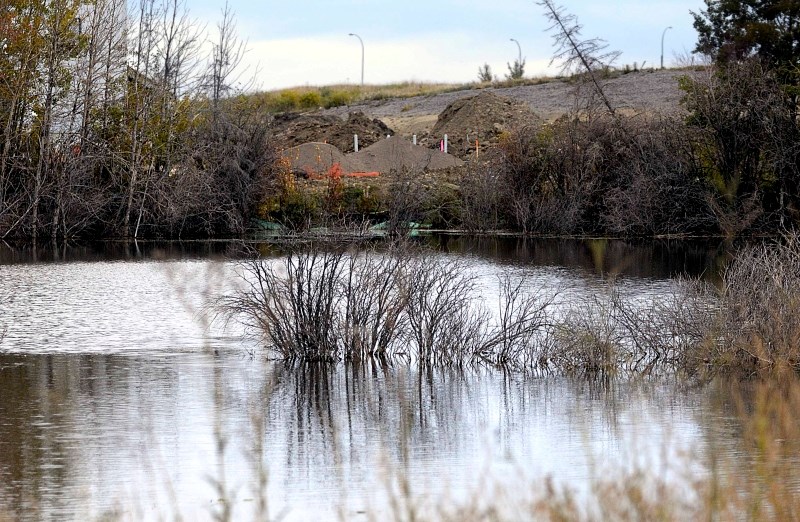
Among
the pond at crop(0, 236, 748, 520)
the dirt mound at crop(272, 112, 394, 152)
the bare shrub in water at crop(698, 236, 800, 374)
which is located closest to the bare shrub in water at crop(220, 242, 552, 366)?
the pond at crop(0, 236, 748, 520)

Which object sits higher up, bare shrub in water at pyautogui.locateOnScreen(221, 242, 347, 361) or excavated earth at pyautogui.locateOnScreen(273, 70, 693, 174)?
excavated earth at pyautogui.locateOnScreen(273, 70, 693, 174)

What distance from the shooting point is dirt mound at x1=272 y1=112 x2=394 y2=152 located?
7056cm

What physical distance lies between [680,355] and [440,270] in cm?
374

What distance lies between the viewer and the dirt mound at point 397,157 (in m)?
60.5

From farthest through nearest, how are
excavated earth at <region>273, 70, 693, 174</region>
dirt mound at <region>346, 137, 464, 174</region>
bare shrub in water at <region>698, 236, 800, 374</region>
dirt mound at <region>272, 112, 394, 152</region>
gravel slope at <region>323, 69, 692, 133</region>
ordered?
gravel slope at <region>323, 69, 692, 133</region> → dirt mound at <region>272, 112, 394, 152</region> → excavated earth at <region>273, 70, 693, 174</region> → dirt mound at <region>346, 137, 464, 174</region> → bare shrub in water at <region>698, 236, 800, 374</region>

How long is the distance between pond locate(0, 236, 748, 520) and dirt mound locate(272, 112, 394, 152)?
47751mm

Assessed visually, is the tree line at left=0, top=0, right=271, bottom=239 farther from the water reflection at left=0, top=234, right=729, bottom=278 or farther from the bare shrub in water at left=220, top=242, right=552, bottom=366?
the bare shrub in water at left=220, top=242, right=552, bottom=366

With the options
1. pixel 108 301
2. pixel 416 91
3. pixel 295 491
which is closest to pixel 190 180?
pixel 108 301

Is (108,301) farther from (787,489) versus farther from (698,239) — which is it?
(698,239)

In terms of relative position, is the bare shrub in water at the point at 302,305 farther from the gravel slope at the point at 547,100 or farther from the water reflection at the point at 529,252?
the gravel slope at the point at 547,100

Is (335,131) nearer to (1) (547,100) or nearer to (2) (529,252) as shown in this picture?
(1) (547,100)

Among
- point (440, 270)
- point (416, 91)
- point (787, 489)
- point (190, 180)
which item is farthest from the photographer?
point (416, 91)

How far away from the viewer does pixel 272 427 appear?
13.8 meters

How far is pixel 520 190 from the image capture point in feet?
168
